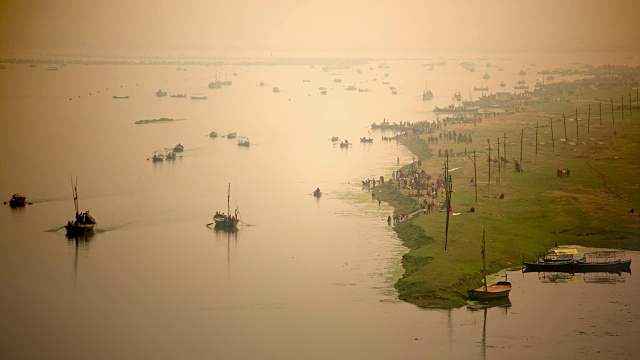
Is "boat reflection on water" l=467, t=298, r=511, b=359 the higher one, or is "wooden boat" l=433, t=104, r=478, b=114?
"wooden boat" l=433, t=104, r=478, b=114

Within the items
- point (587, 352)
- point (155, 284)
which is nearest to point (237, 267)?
point (155, 284)

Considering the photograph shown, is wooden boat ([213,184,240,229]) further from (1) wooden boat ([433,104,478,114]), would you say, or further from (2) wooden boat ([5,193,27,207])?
(1) wooden boat ([433,104,478,114])

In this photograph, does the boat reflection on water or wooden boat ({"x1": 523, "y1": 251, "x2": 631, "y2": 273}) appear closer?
the boat reflection on water

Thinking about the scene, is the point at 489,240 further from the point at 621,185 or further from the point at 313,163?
the point at 313,163

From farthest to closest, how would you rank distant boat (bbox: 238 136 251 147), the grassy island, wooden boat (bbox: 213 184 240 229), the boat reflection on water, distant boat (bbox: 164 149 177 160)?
distant boat (bbox: 238 136 251 147), distant boat (bbox: 164 149 177 160), wooden boat (bbox: 213 184 240 229), the grassy island, the boat reflection on water

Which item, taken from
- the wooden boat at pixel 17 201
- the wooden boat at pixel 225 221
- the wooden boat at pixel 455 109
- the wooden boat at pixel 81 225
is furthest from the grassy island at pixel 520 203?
the wooden boat at pixel 455 109

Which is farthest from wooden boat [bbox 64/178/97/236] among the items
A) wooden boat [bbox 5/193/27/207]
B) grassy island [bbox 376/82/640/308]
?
grassy island [bbox 376/82/640/308]

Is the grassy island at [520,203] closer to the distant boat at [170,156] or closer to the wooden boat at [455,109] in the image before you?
the distant boat at [170,156]
